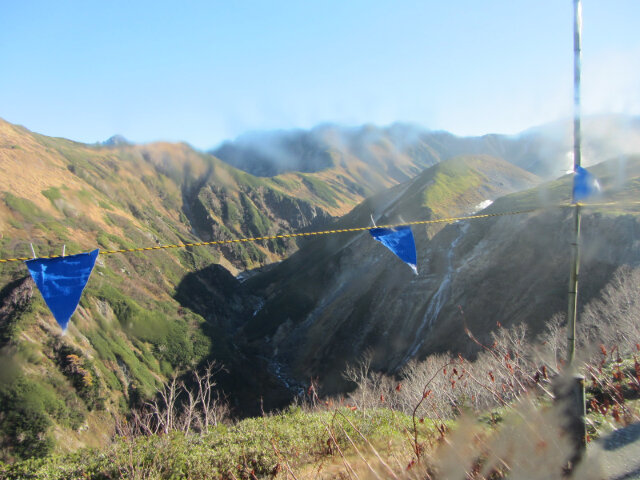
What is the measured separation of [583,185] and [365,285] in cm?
5956

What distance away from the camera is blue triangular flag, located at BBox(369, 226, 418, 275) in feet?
30.5

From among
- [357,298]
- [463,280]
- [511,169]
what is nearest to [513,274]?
[463,280]

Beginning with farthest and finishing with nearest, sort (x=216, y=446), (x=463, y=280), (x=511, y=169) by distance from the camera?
1. (x=511, y=169)
2. (x=463, y=280)
3. (x=216, y=446)

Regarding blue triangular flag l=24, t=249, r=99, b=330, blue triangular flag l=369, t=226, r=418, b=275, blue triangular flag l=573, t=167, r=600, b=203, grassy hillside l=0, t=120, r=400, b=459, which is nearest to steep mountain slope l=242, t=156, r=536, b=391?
grassy hillside l=0, t=120, r=400, b=459

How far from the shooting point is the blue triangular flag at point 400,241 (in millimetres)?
9297

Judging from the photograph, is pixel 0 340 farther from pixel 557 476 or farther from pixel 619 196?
pixel 619 196

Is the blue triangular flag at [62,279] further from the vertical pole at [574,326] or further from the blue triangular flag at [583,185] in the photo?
the blue triangular flag at [583,185]

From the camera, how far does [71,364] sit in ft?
123

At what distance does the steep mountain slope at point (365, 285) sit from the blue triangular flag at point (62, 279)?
42.6m

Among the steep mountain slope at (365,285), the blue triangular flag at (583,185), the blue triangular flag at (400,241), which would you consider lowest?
the steep mountain slope at (365,285)

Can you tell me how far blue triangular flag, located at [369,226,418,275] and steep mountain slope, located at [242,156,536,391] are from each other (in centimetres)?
3904

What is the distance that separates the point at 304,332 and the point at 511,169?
3127 inches

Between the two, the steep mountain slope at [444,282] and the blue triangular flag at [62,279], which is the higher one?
the blue triangular flag at [62,279]

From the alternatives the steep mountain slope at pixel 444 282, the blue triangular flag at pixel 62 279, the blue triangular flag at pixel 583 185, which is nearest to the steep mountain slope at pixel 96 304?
the steep mountain slope at pixel 444 282
